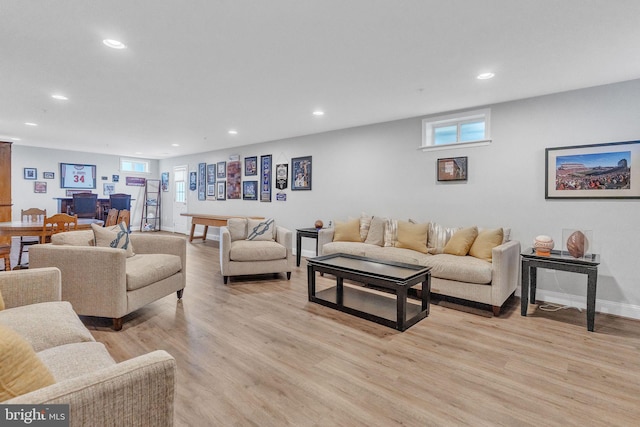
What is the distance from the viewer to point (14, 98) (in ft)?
13.0

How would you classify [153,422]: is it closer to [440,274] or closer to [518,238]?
[440,274]

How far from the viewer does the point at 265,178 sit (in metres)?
6.84

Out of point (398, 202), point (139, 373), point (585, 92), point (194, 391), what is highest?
point (585, 92)

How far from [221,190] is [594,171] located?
7165mm

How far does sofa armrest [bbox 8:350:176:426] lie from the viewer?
2.60 feet

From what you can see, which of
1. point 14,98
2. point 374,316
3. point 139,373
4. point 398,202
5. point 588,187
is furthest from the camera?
point 398,202

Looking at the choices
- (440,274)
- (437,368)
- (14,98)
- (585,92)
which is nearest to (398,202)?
(440,274)

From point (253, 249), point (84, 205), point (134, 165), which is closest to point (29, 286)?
point (253, 249)

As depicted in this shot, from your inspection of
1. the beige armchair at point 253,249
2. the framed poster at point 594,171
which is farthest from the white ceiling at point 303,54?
the beige armchair at point 253,249

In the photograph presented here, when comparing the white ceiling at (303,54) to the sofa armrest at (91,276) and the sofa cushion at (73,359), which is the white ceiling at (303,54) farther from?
the sofa cushion at (73,359)

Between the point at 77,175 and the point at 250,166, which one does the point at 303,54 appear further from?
the point at 77,175

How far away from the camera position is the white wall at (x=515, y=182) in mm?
3209

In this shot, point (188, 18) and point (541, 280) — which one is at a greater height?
point (188, 18)

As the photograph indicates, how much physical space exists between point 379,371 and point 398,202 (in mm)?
3047
